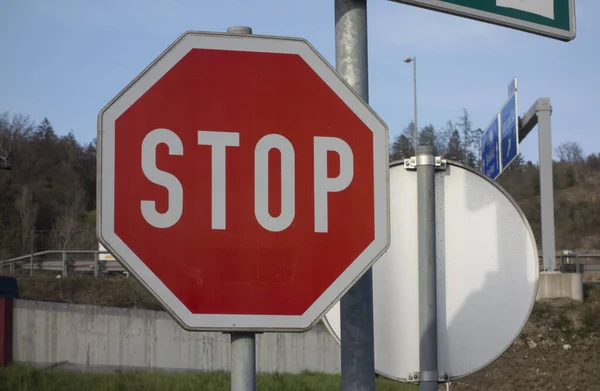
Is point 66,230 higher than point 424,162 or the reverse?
higher

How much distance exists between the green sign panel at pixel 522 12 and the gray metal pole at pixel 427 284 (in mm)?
794

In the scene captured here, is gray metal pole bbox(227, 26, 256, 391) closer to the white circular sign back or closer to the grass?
the white circular sign back

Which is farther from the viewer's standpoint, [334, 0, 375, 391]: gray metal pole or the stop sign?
[334, 0, 375, 391]: gray metal pole

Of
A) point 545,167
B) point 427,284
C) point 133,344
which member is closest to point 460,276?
point 427,284

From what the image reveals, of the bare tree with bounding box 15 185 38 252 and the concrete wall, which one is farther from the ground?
the bare tree with bounding box 15 185 38 252

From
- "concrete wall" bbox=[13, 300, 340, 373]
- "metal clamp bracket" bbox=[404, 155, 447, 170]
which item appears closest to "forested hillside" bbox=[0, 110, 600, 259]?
"concrete wall" bbox=[13, 300, 340, 373]

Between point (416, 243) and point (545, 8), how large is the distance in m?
1.08

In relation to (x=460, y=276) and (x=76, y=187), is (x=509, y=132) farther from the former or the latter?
(x=76, y=187)

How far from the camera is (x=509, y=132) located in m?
24.9

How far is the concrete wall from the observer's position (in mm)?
28281

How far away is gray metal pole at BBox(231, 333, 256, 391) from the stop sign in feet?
0.11

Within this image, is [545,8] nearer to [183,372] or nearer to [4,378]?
[4,378]

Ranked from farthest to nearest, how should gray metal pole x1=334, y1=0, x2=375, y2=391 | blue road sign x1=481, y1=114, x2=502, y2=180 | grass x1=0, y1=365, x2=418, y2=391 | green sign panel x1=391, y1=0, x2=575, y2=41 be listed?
blue road sign x1=481, y1=114, x2=502, y2=180 → grass x1=0, y1=365, x2=418, y2=391 → green sign panel x1=391, y1=0, x2=575, y2=41 → gray metal pole x1=334, y1=0, x2=375, y2=391

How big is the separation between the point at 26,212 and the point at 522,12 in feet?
234
